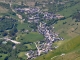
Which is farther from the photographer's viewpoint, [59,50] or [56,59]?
[59,50]

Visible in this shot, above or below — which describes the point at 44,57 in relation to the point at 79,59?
below

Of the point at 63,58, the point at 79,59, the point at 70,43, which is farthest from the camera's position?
the point at 70,43

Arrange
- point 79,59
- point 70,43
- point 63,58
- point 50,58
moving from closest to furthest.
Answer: point 79,59 < point 63,58 < point 50,58 < point 70,43

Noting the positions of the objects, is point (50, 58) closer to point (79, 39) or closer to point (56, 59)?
point (56, 59)

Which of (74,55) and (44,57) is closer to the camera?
(74,55)

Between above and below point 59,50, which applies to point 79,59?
above

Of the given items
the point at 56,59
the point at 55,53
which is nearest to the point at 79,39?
the point at 55,53

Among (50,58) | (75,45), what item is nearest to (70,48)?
(75,45)

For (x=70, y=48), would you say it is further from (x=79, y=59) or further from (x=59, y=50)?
(x=79, y=59)

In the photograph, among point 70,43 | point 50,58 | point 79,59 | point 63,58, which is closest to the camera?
point 79,59
